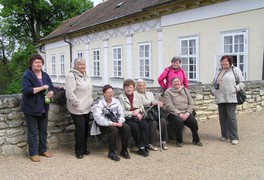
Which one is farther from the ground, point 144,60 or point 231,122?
point 144,60

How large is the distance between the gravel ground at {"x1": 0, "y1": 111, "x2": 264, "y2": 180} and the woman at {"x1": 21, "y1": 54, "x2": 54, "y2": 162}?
320mm

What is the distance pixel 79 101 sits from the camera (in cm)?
521

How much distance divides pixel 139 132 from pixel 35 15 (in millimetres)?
31395

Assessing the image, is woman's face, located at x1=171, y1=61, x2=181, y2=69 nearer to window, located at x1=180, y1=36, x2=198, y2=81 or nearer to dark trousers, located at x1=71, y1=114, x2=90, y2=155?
dark trousers, located at x1=71, y1=114, x2=90, y2=155

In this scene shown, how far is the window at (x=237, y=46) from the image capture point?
417 inches

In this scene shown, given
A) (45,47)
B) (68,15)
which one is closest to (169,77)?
(45,47)

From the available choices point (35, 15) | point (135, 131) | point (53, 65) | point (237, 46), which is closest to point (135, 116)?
point (135, 131)

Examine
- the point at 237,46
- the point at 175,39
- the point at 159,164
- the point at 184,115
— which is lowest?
the point at 159,164

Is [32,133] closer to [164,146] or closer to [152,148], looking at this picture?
[152,148]

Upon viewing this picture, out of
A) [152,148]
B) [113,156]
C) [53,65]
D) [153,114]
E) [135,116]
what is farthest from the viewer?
[53,65]

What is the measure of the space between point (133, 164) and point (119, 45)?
13616 mm

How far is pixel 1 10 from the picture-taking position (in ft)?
110

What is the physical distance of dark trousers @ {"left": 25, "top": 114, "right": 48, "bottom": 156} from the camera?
5.01 meters

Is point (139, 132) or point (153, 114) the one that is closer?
point (139, 132)
